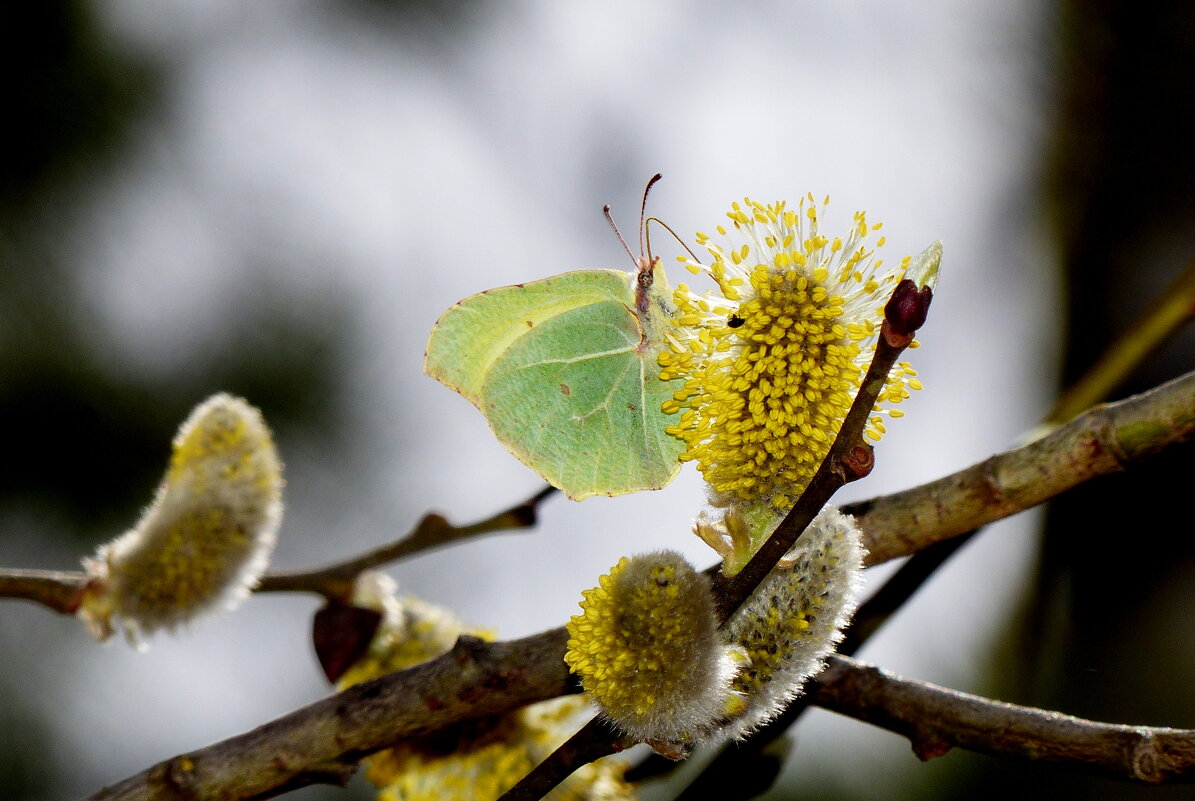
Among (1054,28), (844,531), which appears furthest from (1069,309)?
(844,531)

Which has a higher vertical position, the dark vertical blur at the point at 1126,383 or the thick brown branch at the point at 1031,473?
the dark vertical blur at the point at 1126,383

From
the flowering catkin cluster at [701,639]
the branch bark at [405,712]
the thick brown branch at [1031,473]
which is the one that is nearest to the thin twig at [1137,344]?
the thick brown branch at [1031,473]

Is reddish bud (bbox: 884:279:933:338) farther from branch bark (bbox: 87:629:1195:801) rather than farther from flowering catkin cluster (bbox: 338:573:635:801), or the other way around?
flowering catkin cluster (bbox: 338:573:635:801)

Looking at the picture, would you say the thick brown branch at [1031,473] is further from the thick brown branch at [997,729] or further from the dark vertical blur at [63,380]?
the dark vertical blur at [63,380]

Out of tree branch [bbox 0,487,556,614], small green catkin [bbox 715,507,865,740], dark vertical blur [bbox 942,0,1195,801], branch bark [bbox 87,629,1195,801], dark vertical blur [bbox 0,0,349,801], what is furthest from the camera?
dark vertical blur [bbox 0,0,349,801]

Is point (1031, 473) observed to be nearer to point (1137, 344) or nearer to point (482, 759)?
point (1137, 344)

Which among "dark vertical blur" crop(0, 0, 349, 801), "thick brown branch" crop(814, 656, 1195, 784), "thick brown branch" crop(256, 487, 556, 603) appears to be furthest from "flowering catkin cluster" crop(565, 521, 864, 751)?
"dark vertical blur" crop(0, 0, 349, 801)

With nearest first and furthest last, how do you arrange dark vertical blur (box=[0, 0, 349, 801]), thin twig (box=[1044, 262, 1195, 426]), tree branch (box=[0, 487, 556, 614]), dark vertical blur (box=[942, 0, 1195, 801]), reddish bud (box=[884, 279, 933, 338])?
reddish bud (box=[884, 279, 933, 338]) < thin twig (box=[1044, 262, 1195, 426]) < tree branch (box=[0, 487, 556, 614]) < dark vertical blur (box=[942, 0, 1195, 801]) < dark vertical blur (box=[0, 0, 349, 801])
